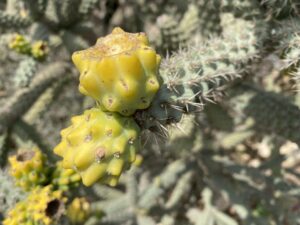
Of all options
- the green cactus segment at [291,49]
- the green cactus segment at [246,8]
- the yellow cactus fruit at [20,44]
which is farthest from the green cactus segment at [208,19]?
the yellow cactus fruit at [20,44]

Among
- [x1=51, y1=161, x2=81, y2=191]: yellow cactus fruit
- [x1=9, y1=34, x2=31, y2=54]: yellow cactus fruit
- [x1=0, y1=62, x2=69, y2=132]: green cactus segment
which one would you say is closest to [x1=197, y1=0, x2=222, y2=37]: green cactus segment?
[x1=0, y1=62, x2=69, y2=132]: green cactus segment

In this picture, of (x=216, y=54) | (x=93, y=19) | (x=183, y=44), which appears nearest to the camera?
(x=216, y=54)

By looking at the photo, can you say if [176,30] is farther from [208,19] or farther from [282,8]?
[282,8]

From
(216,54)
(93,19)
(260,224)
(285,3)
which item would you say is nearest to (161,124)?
(216,54)

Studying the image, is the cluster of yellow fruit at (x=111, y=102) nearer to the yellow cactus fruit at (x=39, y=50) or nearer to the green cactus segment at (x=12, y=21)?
the yellow cactus fruit at (x=39, y=50)

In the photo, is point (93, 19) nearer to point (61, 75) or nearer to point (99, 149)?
point (61, 75)

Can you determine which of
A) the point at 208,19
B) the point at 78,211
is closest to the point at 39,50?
the point at 78,211
